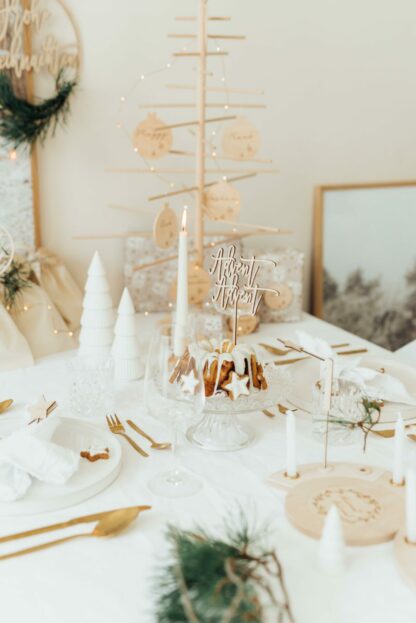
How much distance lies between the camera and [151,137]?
1.66 metres

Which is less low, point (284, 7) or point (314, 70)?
point (284, 7)

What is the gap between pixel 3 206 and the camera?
176cm

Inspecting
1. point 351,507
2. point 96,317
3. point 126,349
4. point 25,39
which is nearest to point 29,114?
point 25,39

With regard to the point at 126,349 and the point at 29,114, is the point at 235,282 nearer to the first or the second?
the point at 126,349

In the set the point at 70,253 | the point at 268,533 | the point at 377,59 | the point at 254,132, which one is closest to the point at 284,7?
the point at 377,59

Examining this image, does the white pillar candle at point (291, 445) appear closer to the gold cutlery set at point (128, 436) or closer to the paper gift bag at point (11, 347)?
the gold cutlery set at point (128, 436)

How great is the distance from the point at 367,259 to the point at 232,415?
117cm

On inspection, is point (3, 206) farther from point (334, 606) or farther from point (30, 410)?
point (334, 606)

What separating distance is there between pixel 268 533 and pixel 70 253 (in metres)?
1.22

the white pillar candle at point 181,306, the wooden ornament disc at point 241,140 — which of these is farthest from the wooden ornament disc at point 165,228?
the white pillar candle at point 181,306

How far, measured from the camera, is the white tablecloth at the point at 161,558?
2.47 ft

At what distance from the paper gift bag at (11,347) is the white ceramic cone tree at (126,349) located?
202 millimetres

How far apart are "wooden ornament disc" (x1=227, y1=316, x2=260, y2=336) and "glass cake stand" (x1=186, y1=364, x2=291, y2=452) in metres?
0.53

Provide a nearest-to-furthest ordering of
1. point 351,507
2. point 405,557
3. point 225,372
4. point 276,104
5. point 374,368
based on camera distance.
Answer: point 405,557 → point 351,507 → point 225,372 → point 374,368 → point 276,104
